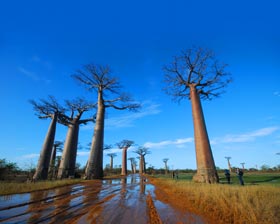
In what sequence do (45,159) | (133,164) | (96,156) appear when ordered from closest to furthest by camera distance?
(45,159)
(96,156)
(133,164)

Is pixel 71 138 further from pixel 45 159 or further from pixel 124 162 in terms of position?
pixel 124 162

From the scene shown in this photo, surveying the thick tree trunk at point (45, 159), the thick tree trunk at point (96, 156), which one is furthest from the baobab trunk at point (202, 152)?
the thick tree trunk at point (45, 159)

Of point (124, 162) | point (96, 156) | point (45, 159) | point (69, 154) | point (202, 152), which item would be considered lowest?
point (202, 152)

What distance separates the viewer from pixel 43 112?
1370cm

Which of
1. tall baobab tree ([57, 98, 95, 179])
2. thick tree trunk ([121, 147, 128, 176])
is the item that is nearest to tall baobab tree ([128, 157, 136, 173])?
thick tree trunk ([121, 147, 128, 176])

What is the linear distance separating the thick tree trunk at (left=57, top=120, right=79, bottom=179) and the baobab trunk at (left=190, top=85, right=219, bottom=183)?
1023 centimetres

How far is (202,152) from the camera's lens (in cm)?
800

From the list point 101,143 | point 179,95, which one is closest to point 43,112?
point 101,143

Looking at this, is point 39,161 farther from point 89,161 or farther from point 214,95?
point 214,95

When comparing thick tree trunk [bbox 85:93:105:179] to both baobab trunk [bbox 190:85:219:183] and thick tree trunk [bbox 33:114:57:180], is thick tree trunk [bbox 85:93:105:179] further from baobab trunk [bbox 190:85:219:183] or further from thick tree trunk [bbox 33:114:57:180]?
baobab trunk [bbox 190:85:219:183]

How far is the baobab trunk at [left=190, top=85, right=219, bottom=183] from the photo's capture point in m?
7.45

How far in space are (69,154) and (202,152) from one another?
11041mm

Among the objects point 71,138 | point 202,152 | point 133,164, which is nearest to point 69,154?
point 71,138

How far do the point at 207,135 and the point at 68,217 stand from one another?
7.85 m
